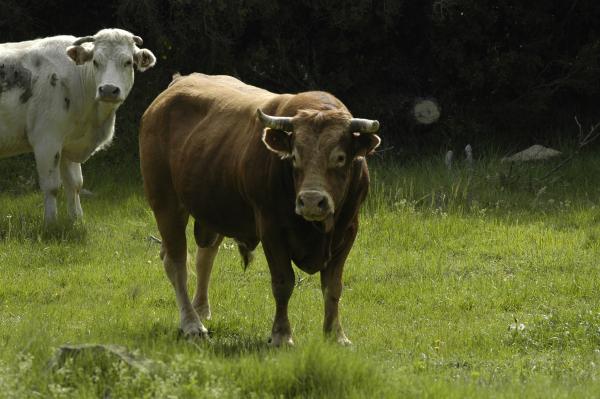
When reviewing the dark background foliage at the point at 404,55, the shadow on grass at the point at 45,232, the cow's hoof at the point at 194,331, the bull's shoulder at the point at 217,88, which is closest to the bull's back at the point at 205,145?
the bull's shoulder at the point at 217,88

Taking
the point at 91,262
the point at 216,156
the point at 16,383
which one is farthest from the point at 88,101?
the point at 16,383

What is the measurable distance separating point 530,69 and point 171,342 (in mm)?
11035

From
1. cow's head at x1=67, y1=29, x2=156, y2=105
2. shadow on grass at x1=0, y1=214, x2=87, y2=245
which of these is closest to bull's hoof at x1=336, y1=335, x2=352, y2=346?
shadow on grass at x1=0, y1=214, x2=87, y2=245

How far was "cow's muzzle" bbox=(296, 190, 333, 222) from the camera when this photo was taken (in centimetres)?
698

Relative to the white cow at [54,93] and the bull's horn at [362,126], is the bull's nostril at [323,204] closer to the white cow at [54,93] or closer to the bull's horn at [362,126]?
the bull's horn at [362,126]

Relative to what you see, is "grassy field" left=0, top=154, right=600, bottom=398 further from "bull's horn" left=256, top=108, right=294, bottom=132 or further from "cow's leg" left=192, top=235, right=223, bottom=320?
"bull's horn" left=256, top=108, right=294, bottom=132

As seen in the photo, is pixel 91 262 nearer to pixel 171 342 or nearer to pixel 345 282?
pixel 345 282

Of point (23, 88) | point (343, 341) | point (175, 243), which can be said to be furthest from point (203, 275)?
point (23, 88)

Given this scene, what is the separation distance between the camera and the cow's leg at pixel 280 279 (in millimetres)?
7543

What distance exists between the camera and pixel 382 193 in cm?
1298

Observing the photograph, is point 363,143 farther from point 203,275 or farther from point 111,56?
point 111,56

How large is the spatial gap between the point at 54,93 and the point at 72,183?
107 centimetres

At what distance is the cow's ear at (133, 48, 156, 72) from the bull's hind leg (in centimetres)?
428

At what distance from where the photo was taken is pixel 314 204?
6973 millimetres
